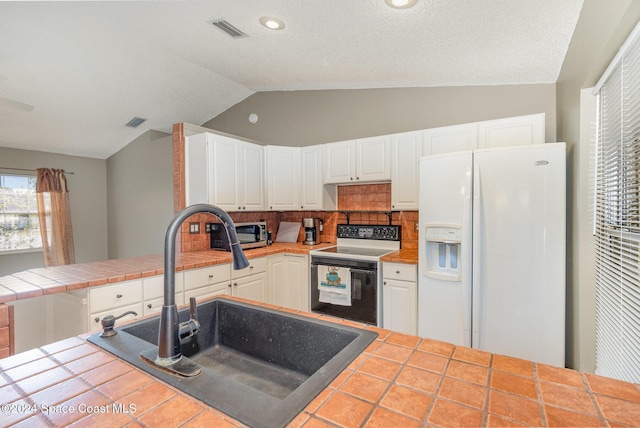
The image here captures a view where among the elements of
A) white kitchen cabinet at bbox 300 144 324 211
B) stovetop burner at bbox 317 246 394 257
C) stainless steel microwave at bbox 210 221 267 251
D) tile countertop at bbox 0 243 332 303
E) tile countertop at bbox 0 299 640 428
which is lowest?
tile countertop at bbox 0 243 332 303

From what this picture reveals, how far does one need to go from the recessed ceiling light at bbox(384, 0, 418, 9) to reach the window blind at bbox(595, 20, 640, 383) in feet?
3.32

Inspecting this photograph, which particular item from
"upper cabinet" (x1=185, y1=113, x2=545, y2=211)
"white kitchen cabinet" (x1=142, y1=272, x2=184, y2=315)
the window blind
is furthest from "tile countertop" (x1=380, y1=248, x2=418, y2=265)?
"white kitchen cabinet" (x1=142, y1=272, x2=184, y2=315)

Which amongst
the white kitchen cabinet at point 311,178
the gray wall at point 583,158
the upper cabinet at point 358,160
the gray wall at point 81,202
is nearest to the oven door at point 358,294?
the white kitchen cabinet at point 311,178

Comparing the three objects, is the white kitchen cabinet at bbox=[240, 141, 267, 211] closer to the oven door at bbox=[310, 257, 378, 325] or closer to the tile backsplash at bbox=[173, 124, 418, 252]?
the tile backsplash at bbox=[173, 124, 418, 252]

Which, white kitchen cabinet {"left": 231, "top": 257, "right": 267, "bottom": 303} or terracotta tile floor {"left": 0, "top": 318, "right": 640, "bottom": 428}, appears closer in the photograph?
terracotta tile floor {"left": 0, "top": 318, "right": 640, "bottom": 428}

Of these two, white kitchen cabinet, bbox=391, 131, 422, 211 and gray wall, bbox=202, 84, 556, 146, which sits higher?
gray wall, bbox=202, 84, 556, 146

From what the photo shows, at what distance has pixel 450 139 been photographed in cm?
273

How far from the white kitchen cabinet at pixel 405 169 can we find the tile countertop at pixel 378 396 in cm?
218

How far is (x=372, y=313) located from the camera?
8.87 ft

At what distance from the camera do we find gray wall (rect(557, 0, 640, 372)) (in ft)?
4.96

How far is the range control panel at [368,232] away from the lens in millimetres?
3234

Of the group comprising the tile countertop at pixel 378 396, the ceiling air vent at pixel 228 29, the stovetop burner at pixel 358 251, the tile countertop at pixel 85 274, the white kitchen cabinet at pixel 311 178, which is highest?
the ceiling air vent at pixel 228 29

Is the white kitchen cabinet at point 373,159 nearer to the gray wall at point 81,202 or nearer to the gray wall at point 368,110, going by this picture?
Result: the gray wall at point 368,110

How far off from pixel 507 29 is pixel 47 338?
11.6 ft
